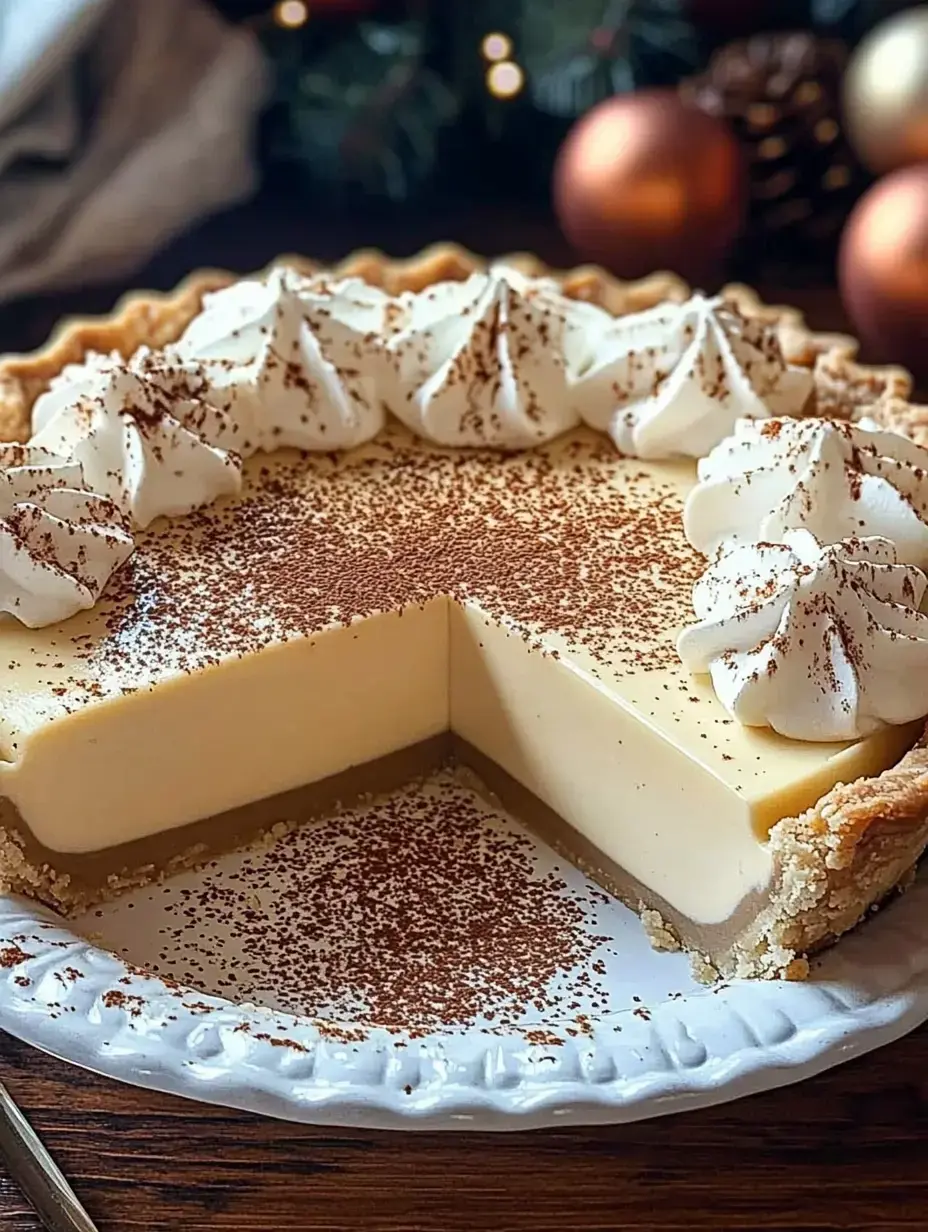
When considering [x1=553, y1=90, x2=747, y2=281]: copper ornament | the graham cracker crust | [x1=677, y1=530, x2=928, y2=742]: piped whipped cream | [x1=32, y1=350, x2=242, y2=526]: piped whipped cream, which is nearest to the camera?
the graham cracker crust

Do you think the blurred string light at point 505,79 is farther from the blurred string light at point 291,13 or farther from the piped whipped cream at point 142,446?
the piped whipped cream at point 142,446

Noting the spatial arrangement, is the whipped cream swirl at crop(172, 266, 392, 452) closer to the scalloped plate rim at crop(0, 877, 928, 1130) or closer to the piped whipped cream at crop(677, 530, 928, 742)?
the piped whipped cream at crop(677, 530, 928, 742)

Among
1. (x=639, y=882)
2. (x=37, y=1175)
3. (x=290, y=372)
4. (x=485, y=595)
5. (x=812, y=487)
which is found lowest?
(x=639, y=882)

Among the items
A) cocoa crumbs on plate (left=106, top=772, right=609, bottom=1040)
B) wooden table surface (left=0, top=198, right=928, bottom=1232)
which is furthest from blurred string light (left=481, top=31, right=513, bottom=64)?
wooden table surface (left=0, top=198, right=928, bottom=1232)

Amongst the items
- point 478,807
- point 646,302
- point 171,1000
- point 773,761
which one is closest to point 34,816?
point 171,1000

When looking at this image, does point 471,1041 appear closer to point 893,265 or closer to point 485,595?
point 485,595

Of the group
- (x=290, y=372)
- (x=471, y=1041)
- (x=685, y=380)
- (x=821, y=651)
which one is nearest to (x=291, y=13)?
(x=290, y=372)
